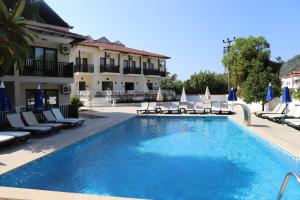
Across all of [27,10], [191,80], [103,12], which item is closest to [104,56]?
[191,80]

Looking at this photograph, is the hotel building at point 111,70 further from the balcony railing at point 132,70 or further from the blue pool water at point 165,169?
the blue pool water at point 165,169

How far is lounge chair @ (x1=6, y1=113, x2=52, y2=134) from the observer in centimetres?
1161

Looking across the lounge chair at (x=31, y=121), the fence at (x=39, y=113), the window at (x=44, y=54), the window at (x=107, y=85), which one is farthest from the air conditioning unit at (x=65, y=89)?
the window at (x=107, y=85)

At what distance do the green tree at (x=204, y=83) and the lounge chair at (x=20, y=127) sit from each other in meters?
36.1

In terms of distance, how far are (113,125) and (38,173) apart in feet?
27.7

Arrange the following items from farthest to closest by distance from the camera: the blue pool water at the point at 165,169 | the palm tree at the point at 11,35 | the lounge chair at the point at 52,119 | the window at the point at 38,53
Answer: the window at the point at 38,53 < the lounge chair at the point at 52,119 < the palm tree at the point at 11,35 < the blue pool water at the point at 165,169

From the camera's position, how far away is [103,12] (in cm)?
1892

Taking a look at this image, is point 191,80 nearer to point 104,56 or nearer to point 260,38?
point 260,38

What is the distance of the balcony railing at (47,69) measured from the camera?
1750 cm

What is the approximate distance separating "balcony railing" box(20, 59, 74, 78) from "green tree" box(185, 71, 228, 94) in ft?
96.4

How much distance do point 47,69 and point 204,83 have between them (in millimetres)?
31424

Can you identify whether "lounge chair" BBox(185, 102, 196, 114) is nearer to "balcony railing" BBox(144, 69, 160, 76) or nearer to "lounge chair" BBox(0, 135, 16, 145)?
"lounge chair" BBox(0, 135, 16, 145)

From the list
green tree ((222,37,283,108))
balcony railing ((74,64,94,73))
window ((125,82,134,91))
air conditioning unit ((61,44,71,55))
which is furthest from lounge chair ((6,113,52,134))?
green tree ((222,37,283,108))

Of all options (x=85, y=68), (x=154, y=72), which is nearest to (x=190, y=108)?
(x=85, y=68)
